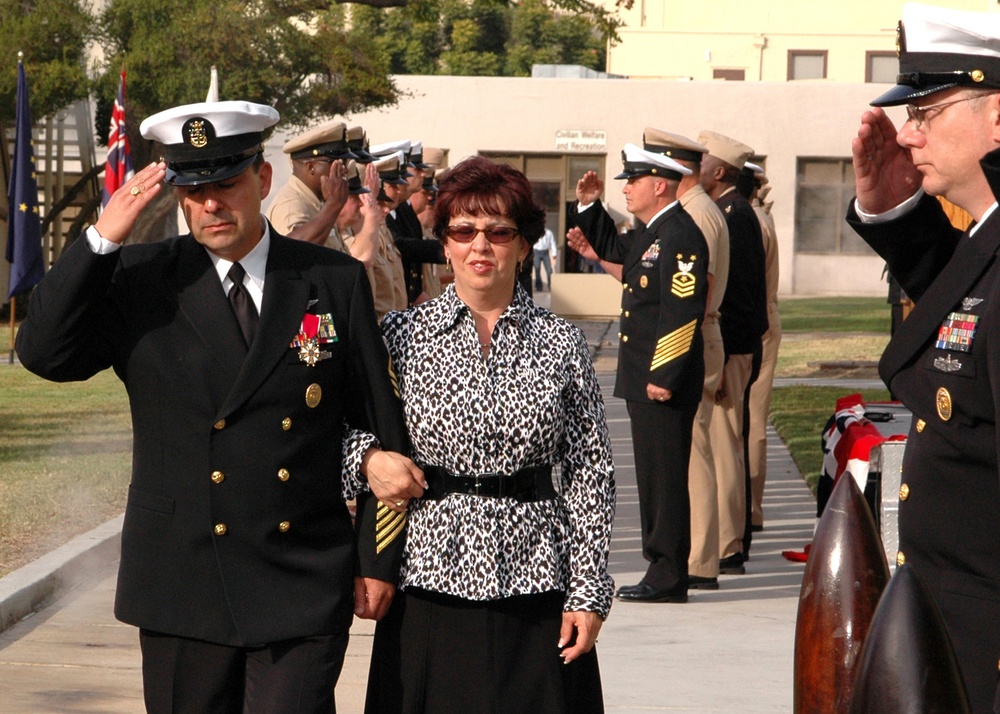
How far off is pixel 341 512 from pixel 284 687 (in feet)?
1.44

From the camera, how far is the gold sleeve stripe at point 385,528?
3.72m

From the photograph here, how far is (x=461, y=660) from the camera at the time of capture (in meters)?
3.77

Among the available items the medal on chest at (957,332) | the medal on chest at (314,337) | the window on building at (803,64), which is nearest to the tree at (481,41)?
the window on building at (803,64)

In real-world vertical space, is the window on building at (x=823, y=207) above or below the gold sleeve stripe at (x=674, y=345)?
below

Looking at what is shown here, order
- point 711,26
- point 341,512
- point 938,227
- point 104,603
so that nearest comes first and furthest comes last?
point 938,227 → point 341,512 → point 104,603 → point 711,26

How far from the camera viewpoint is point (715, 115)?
43.6 m

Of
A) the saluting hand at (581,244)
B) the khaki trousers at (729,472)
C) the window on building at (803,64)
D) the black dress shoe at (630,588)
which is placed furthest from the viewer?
the window on building at (803,64)

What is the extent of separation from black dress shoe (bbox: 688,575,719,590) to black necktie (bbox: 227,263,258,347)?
4831mm

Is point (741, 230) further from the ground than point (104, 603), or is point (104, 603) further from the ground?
point (741, 230)

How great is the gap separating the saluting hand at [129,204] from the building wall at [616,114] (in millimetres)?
39819

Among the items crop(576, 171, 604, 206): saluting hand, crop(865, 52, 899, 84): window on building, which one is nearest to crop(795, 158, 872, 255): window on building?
crop(865, 52, 899, 84): window on building

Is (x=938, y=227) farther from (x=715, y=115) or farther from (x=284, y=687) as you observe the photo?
(x=715, y=115)

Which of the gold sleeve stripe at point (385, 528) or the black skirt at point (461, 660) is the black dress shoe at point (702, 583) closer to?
the black skirt at point (461, 660)

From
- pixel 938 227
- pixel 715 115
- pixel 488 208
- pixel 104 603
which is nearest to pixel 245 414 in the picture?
pixel 488 208
